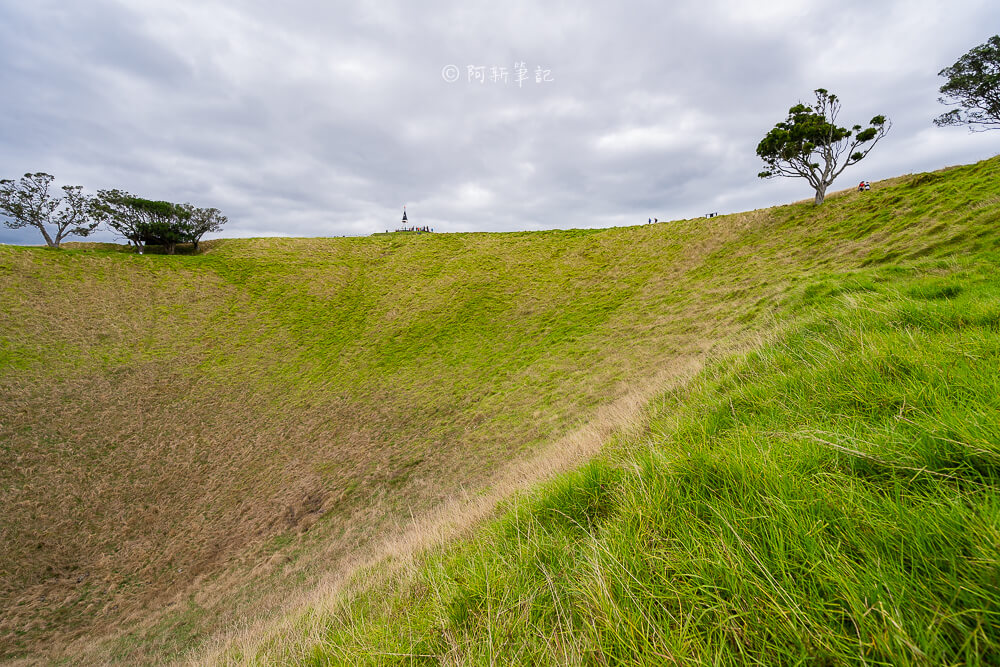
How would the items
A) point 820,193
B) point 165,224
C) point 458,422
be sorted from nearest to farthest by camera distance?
point 458,422 → point 820,193 → point 165,224

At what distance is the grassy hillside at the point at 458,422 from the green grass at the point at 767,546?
22 mm

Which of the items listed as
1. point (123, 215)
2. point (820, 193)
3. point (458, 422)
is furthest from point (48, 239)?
point (820, 193)

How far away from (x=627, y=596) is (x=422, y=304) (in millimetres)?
26714

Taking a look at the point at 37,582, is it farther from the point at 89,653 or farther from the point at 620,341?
the point at 620,341

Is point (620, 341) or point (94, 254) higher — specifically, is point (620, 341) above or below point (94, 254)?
below

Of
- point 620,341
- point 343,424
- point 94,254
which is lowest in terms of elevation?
point 343,424

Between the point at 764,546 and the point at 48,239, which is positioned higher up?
the point at 48,239

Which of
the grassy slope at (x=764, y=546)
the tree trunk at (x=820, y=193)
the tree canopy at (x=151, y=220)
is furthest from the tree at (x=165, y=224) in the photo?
the tree trunk at (x=820, y=193)

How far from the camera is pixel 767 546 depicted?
1.64m

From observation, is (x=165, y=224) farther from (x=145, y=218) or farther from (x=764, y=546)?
(x=764, y=546)

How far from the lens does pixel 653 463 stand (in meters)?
2.68

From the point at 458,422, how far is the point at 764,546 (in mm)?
13713

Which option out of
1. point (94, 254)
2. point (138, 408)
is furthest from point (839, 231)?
point (94, 254)

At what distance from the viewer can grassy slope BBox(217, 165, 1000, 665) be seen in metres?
1.21
